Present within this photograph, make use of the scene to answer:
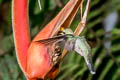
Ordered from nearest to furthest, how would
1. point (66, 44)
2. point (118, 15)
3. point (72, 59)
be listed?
point (66, 44)
point (72, 59)
point (118, 15)

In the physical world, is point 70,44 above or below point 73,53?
above

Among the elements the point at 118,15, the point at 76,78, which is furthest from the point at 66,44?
the point at 118,15

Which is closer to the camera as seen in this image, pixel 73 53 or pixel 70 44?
pixel 70 44

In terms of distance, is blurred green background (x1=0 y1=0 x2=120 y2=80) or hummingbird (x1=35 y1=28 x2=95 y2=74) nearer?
hummingbird (x1=35 y1=28 x2=95 y2=74)

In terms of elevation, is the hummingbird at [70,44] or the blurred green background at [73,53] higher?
the hummingbird at [70,44]

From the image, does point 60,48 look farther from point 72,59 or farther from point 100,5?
point 100,5

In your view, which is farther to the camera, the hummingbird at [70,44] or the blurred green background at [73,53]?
the blurred green background at [73,53]

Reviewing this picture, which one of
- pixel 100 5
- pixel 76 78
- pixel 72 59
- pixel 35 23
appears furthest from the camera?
pixel 100 5

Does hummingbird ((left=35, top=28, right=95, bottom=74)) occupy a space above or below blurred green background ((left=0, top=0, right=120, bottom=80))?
above
